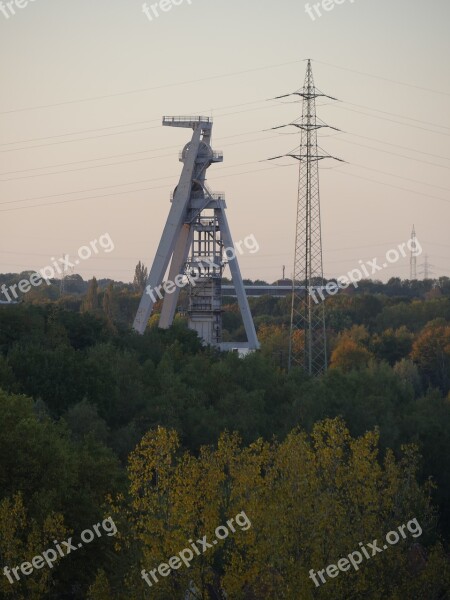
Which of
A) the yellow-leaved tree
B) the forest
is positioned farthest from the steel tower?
the yellow-leaved tree

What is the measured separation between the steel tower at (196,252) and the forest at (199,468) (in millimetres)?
2275

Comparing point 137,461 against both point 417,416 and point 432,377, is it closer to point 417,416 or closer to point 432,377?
point 417,416

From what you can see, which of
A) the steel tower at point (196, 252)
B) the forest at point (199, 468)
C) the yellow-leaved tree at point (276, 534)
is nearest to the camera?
the yellow-leaved tree at point (276, 534)

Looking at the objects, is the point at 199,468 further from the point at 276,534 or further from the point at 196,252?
the point at 196,252

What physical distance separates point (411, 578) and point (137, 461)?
475 centimetres

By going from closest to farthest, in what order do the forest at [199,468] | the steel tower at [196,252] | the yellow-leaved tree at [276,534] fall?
the yellow-leaved tree at [276,534] → the forest at [199,468] → the steel tower at [196,252]

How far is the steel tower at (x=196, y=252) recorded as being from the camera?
55156 millimetres

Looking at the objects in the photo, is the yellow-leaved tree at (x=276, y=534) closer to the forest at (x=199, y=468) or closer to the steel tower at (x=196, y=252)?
the forest at (x=199, y=468)

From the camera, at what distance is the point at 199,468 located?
27828 mm

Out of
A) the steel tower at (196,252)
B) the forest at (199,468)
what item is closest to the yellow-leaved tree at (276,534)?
the forest at (199,468)

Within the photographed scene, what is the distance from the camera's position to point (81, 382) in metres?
40.7

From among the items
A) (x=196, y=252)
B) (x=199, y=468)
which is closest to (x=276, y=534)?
(x=199, y=468)

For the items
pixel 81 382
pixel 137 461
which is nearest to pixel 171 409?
pixel 81 382

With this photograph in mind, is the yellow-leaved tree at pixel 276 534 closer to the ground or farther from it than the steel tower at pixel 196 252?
closer to the ground
